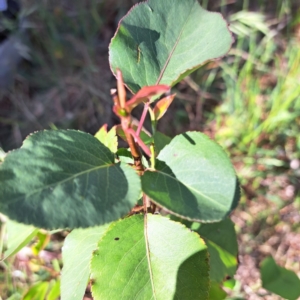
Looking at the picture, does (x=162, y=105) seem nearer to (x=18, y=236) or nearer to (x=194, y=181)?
(x=194, y=181)

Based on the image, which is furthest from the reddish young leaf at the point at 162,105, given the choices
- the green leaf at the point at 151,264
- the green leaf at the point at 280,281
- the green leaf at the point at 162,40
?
the green leaf at the point at 280,281

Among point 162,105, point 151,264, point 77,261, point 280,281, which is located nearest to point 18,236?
point 77,261

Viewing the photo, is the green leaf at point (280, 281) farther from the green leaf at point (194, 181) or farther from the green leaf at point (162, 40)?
the green leaf at point (162, 40)

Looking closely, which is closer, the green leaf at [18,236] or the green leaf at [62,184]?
the green leaf at [62,184]

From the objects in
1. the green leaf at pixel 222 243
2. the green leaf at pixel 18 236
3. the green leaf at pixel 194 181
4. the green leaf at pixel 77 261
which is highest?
the green leaf at pixel 194 181

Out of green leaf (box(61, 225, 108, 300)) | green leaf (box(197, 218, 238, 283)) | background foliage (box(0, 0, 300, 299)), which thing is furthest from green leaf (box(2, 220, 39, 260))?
background foliage (box(0, 0, 300, 299))

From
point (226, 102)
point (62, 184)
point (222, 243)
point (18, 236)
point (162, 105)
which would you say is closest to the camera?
point (62, 184)

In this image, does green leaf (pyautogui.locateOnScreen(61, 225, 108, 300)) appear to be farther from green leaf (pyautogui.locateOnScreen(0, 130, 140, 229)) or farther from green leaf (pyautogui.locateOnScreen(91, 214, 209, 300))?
green leaf (pyautogui.locateOnScreen(0, 130, 140, 229))
